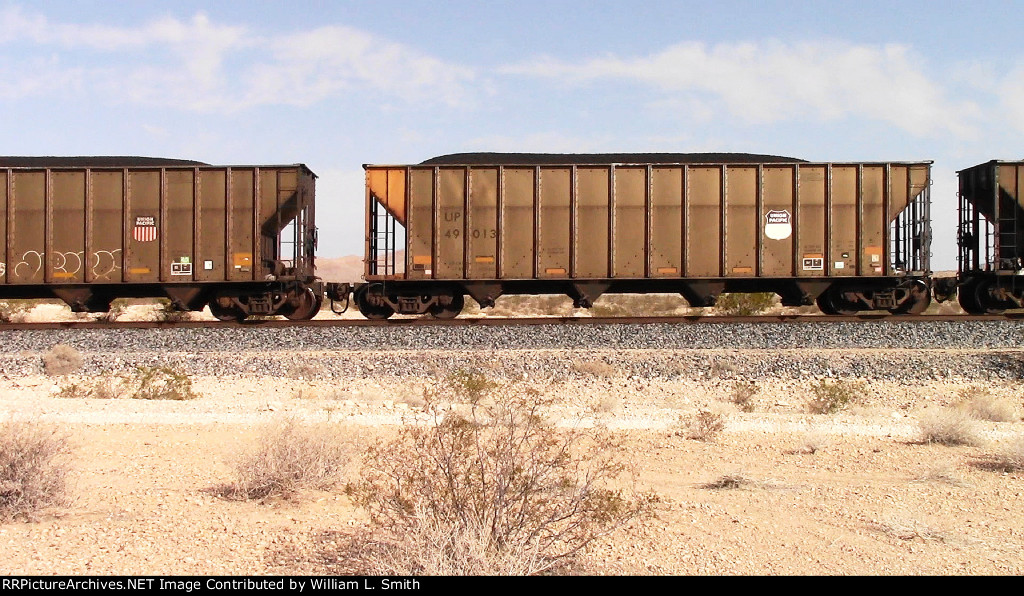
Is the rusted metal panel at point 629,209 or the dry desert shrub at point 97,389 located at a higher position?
the rusted metal panel at point 629,209

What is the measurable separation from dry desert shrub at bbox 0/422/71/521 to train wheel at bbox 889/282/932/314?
17.1 metres

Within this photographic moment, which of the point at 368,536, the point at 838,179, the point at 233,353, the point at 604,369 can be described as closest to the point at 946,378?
the point at 604,369

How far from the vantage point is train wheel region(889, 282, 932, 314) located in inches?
724

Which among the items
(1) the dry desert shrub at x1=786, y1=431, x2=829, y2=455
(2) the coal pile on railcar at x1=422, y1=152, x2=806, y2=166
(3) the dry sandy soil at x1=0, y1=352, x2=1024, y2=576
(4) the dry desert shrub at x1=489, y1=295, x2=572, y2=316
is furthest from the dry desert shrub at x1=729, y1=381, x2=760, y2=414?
(4) the dry desert shrub at x1=489, y1=295, x2=572, y2=316

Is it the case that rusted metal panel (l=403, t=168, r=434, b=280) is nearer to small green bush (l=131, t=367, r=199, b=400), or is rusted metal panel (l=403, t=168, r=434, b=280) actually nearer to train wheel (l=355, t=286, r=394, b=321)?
train wheel (l=355, t=286, r=394, b=321)

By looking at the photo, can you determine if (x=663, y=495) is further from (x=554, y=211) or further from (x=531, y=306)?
(x=531, y=306)

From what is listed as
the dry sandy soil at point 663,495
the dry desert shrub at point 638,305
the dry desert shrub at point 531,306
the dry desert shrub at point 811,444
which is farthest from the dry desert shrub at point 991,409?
the dry desert shrub at point 531,306

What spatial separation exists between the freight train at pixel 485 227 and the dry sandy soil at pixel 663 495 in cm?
673

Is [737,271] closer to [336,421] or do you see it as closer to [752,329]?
[752,329]

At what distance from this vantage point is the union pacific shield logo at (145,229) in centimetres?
1795

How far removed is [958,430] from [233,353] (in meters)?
10.7

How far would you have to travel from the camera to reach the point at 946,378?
497 inches

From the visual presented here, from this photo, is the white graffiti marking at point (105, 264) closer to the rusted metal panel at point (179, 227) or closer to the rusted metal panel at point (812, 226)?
the rusted metal panel at point (179, 227)

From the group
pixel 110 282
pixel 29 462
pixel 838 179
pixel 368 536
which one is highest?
pixel 838 179
